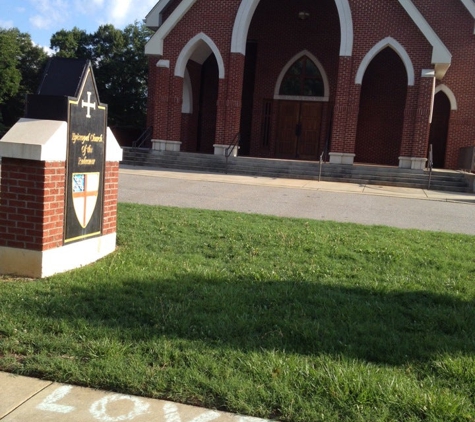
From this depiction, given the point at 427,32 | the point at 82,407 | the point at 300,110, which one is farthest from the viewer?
the point at 300,110

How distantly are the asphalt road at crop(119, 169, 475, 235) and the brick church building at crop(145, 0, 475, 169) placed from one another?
20.6ft

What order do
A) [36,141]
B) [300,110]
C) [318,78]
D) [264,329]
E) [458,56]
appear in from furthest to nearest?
[300,110] → [318,78] → [458,56] → [36,141] → [264,329]

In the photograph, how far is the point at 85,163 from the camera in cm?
597

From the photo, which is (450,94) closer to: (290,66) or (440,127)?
(440,127)

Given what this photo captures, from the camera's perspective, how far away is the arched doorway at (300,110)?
26.4 m

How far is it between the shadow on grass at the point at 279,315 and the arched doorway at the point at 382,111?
21441 millimetres

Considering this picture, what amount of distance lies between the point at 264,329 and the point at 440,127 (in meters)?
23.6

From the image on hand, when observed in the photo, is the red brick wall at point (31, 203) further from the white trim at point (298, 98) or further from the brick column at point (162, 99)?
the white trim at point (298, 98)

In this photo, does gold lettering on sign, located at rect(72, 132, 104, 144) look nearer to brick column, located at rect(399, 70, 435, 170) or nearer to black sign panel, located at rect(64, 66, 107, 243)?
black sign panel, located at rect(64, 66, 107, 243)

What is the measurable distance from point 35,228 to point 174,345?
231cm

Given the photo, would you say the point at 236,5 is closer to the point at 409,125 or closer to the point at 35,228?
the point at 409,125

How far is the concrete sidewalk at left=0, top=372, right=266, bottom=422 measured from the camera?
307 centimetres

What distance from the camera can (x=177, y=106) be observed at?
23.3 m

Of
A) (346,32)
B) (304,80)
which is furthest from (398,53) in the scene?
(304,80)
